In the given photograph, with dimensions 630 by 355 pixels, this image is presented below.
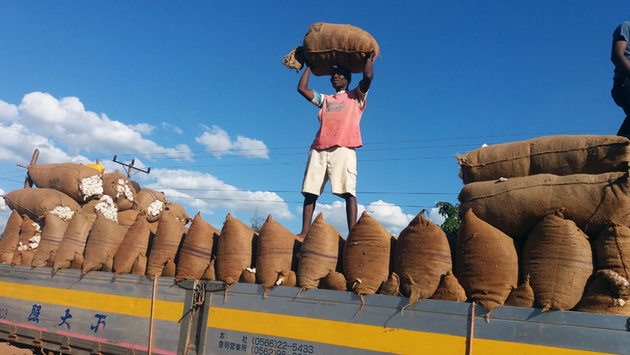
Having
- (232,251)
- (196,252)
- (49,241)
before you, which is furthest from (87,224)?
(232,251)

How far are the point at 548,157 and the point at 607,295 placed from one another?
3.22 ft

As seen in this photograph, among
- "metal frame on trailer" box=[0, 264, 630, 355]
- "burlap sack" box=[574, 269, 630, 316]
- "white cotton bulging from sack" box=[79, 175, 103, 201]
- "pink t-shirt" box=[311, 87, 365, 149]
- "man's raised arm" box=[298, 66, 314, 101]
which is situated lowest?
"metal frame on trailer" box=[0, 264, 630, 355]

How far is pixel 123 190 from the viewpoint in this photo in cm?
632

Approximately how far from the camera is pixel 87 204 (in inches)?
240

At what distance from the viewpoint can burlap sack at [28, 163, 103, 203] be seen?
5957mm

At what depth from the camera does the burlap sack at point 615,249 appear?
2.33 metres

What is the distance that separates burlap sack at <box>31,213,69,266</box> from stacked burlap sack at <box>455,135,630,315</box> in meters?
4.22

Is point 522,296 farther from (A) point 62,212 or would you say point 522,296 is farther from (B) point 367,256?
(A) point 62,212

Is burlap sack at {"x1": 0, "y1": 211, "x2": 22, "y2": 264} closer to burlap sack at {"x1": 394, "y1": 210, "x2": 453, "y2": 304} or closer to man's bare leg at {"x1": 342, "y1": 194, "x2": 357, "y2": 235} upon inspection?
man's bare leg at {"x1": 342, "y1": 194, "x2": 357, "y2": 235}

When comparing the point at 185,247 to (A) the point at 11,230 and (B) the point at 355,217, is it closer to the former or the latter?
(B) the point at 355,217

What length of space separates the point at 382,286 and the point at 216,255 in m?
1.51

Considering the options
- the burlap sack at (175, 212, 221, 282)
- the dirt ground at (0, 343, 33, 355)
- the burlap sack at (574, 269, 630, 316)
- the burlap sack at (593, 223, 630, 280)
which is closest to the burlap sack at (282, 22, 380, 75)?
the burlap sack at (175, 212, 221, 282)

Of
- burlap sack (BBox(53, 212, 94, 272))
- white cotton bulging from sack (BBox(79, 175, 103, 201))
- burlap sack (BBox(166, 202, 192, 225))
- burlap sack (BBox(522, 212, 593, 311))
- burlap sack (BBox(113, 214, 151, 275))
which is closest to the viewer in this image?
burlap sack (BBox(522, 212, 593, 311))

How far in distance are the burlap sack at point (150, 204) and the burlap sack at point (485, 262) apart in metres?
4.88
